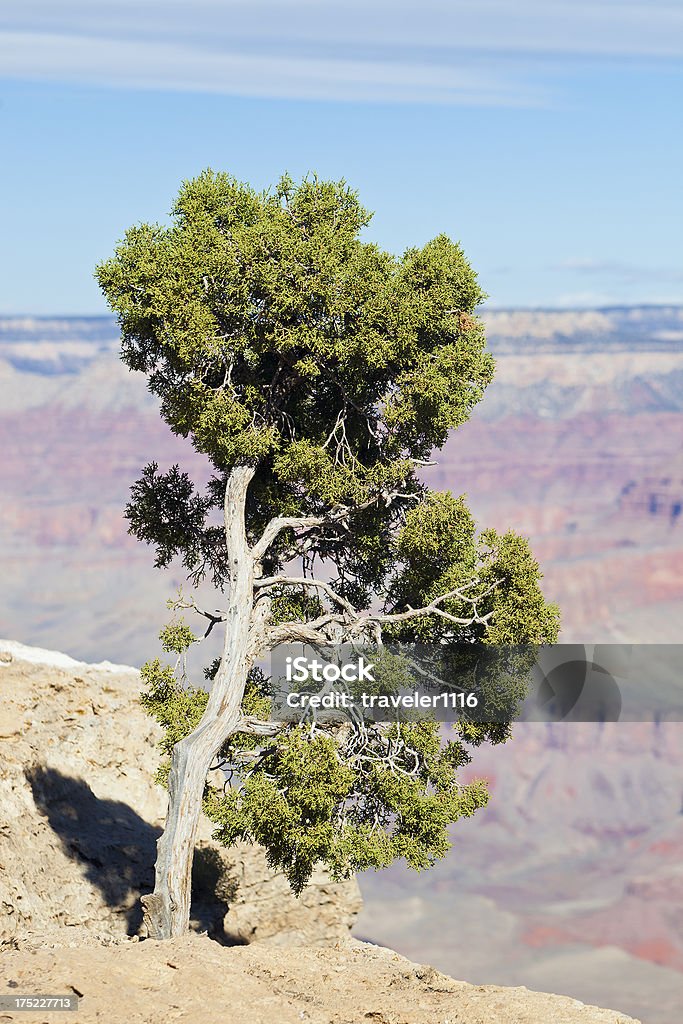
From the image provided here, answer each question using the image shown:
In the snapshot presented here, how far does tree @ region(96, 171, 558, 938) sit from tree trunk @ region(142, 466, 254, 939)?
46 millimetres

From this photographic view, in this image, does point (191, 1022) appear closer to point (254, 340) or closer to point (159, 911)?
point (159, 911)

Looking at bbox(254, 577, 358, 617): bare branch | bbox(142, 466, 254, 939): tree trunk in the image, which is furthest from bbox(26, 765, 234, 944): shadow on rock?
bbox(254, 577, 358, 617): bare branch

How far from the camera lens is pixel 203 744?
26578 millimetres

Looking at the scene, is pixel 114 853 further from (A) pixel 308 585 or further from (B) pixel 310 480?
(B) pixel 310 480

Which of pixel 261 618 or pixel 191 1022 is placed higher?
pixel 261 618

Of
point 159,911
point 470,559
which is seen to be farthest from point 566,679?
point 159,911

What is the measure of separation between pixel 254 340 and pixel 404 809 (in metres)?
11.2

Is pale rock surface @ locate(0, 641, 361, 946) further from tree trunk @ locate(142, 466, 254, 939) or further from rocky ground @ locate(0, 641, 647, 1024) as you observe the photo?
tree trunk @ locate(142, 466, 254, 939)

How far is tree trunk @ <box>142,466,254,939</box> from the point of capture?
84.7ft

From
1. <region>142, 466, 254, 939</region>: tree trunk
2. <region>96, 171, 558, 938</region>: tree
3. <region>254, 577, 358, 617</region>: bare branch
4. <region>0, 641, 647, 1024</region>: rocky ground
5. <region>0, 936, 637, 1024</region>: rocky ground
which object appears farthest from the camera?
<region>254, 577, 358, 617</region>: bare branch

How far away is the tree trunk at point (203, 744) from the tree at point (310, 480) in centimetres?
5

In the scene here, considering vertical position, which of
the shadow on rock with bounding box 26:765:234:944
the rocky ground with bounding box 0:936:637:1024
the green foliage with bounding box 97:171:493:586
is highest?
the green foliage with bounding box 97:171:493:586

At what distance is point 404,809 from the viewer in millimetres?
26781

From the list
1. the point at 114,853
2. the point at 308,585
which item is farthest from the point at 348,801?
the point at 114,853
